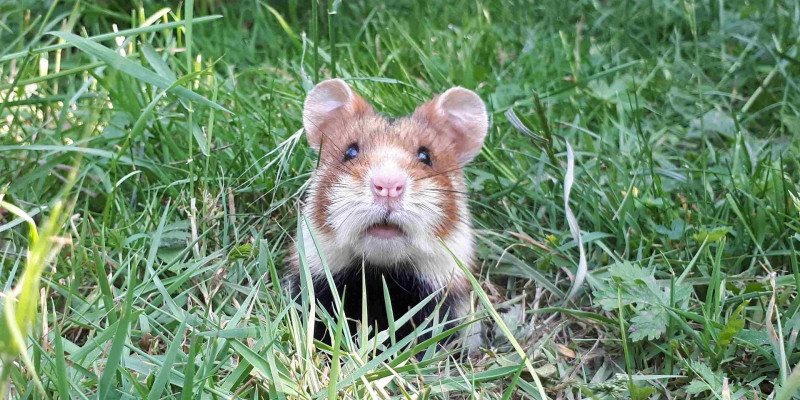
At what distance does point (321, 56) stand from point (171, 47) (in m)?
0.94

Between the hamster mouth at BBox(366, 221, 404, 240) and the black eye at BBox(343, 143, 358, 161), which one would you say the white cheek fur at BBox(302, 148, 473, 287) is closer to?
the hamster mouth at BBox(366, 221, 404, 240)

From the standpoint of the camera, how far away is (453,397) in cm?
345

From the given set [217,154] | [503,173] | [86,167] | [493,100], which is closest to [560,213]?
[503,173]

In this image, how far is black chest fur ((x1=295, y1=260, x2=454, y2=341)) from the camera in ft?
12.1

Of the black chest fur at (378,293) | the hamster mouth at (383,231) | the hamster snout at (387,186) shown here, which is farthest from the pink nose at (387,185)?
the black chest fur at (378,293)

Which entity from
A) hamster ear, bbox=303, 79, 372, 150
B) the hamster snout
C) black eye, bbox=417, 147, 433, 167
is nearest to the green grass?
hamster ear, bbox=303, 79, 372, 150

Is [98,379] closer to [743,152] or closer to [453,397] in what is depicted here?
[453,397]

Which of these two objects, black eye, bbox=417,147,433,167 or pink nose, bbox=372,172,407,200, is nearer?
pink nose, bbox=372,172,407,200

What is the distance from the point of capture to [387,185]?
3.30 meters

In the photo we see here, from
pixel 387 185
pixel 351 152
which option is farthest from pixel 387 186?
pixel 351 152

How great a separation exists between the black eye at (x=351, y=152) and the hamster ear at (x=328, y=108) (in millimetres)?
238

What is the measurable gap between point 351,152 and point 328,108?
1.39 ft

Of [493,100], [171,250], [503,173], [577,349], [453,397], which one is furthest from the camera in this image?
[493,100]

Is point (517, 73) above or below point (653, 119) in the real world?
above
